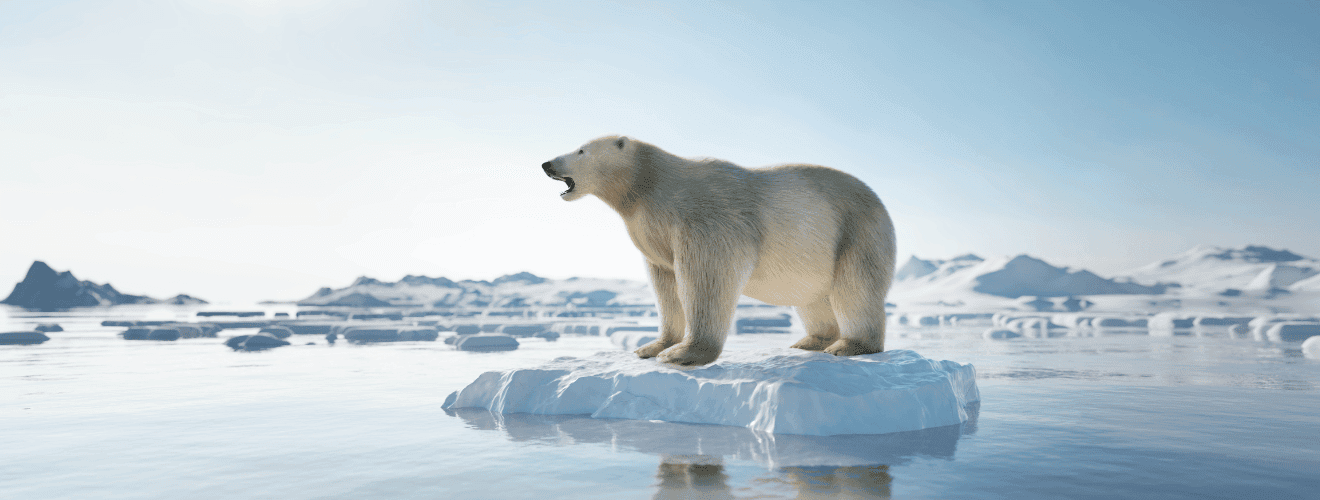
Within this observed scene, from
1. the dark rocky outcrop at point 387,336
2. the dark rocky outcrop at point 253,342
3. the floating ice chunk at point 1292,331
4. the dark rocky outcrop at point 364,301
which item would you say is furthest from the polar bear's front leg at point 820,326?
the dark rocky outcrop at point 364,301

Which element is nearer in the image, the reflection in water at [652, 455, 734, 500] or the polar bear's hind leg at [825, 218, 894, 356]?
the reflection in water at [652, 455, 734, 500]

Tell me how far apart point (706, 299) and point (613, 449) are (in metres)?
1.64

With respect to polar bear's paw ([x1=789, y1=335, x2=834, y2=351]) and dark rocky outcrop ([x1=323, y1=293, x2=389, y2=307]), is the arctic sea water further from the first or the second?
dark rocky outcrop ([x1=323, y1=293, x2=389, y2=307])

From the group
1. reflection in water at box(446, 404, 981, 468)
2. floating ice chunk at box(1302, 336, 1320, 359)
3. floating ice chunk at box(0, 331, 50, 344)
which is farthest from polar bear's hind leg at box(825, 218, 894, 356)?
floating ice chunk at box(0, 331, 50, 344)

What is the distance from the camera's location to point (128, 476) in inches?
182

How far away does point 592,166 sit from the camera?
6.32 m

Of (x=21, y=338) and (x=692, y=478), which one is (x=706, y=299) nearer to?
(x=692, y=478)

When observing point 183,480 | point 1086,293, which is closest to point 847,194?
point 183,480

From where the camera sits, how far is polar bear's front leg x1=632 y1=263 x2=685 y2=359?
690 cm

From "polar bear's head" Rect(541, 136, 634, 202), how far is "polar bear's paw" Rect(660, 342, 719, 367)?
1684 mm

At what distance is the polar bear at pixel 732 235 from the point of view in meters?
6.12

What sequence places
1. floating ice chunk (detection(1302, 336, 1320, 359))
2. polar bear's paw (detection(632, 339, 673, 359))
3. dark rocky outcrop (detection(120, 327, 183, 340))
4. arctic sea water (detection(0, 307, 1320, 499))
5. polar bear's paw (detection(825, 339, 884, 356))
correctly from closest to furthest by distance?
1. arctic sea water (detection(0, 307, 1320, 499))
2. polar bear's paw (detection(825, 339, 884, 356))
3. polar bear's paw (detection(632, 339, 673, 359))
4. floating ice chunk (detection(1302, 336, 1320, 359))
5. dark rocky outcrop (detection(120, 327, 183, 340))

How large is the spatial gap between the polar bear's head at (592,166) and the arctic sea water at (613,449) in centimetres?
217

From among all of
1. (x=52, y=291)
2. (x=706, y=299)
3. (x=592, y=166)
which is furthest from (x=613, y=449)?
(x=52, y=291)
